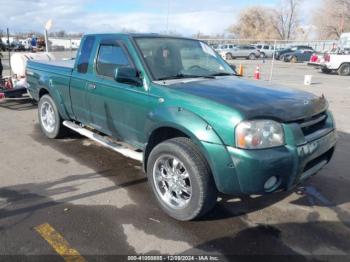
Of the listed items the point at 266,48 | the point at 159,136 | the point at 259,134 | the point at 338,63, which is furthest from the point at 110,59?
the point at 266,48

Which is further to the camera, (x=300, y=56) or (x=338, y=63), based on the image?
(x=300, y=56)

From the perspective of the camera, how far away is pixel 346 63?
21047 mm

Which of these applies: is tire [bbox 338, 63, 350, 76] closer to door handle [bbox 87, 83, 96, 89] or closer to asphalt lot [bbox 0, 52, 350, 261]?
asphalt lot [bbox 0, 52, 350, 261]

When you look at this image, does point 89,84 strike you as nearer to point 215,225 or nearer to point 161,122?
point 161,122

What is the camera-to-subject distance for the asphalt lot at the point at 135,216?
10.4 ft

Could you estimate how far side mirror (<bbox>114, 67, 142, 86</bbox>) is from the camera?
3811 mm

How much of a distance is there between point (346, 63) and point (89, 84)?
20239 millimetres

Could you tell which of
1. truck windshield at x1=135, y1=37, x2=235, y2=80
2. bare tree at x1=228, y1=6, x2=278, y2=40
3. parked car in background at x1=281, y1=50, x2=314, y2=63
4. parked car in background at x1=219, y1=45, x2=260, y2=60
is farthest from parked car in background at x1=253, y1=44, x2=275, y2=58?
truck windshield at x1=135, y1=37, x2=235, y2=80

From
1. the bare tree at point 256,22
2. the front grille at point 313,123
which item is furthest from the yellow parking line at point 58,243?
the bare tree at point 256,22

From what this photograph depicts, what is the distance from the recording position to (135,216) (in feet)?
12.0

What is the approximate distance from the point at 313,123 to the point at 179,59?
1.79 m

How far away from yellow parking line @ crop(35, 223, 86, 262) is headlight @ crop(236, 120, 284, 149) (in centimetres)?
170

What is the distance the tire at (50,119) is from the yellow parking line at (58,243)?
2.83 meters

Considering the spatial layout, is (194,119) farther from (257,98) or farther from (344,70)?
(344,70)
